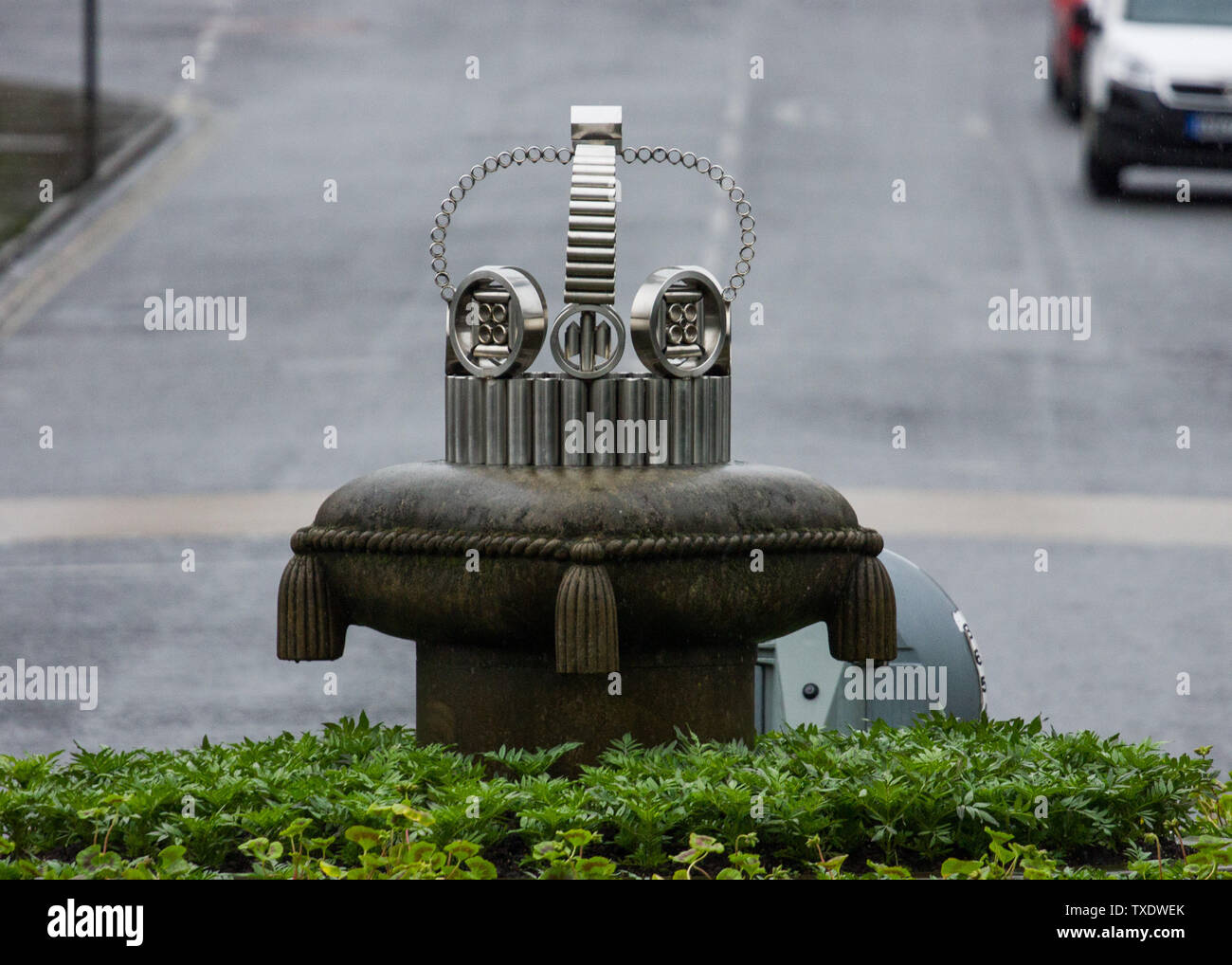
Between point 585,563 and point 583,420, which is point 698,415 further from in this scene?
point 585,563

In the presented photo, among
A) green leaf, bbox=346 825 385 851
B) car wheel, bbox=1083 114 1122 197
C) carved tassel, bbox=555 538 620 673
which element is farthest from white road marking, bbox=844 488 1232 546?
car wheel, bbox=1083 114 1122 197

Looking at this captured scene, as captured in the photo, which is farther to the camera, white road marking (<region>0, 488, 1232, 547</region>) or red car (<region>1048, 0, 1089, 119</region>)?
red car (<region>1048, 0, 1089, 119</region>)

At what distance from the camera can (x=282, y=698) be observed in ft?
34.1

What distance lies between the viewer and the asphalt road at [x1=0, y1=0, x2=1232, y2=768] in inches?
Answer: 446

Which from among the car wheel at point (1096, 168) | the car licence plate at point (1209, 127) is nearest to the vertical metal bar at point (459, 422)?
the car licence plate at point (1209, 127)

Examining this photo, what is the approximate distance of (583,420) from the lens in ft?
18.2

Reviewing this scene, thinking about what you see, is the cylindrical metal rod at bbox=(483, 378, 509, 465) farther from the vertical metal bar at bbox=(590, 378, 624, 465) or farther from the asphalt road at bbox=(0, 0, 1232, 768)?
the asphalt road at bbox=(0, 0, 1232, 768)

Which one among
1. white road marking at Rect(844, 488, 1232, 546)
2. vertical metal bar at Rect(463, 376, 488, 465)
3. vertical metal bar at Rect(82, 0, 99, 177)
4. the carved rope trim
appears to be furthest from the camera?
vertical metal bar at Rect(82, 0, 99, 177)

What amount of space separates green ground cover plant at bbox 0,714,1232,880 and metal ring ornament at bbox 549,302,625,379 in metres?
0.95

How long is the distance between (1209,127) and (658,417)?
17.3 meters

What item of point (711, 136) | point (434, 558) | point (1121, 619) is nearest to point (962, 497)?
point (1121, 619)

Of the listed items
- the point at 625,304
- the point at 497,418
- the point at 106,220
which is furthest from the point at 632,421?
the point at 106,220

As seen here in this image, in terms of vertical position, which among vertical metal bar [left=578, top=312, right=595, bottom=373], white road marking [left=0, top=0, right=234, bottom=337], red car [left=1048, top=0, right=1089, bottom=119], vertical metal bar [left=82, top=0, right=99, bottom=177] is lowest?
vertical metal bar [left=578, top=312, right=595, bottom=373]

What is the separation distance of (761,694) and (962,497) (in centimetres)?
767
